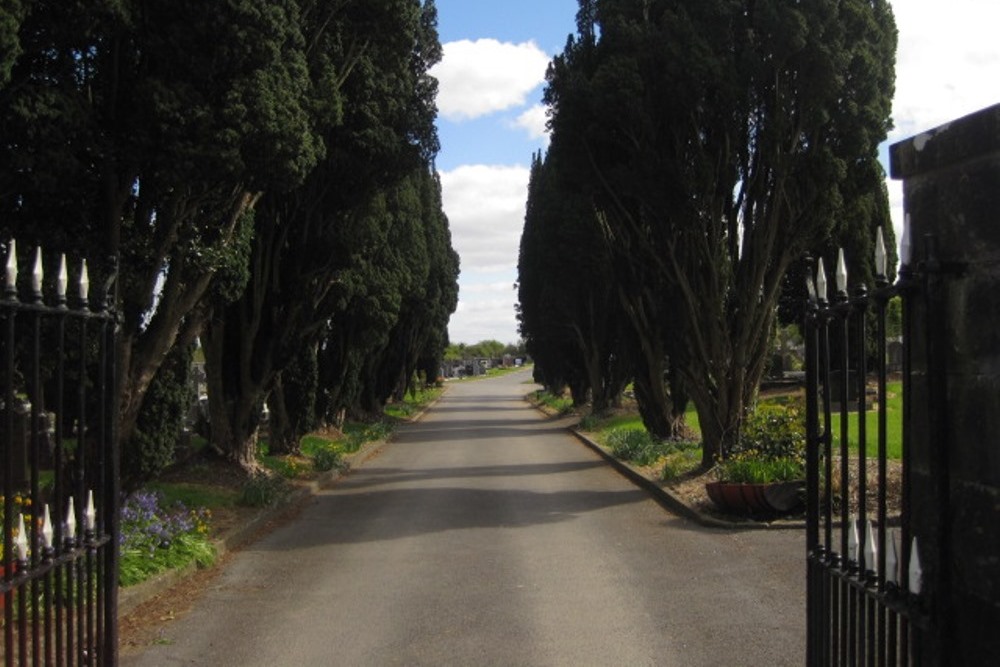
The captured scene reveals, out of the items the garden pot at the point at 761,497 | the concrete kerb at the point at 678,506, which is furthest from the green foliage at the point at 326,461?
the garden pot at the point at 761,497

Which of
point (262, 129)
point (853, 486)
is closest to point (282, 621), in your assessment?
point (262, 129)

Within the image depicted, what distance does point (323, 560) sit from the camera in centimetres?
1108

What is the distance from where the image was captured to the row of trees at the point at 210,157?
30.1 ft

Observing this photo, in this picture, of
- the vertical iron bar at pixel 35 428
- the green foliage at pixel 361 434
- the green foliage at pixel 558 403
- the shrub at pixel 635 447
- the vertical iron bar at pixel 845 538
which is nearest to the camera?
the vertical iron bar at pixel 35 428

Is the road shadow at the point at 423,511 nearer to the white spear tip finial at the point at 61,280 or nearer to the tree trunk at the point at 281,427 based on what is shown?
the tree trunk at the point at 281,427

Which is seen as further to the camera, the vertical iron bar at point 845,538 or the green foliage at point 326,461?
the green foliage at point 326,461

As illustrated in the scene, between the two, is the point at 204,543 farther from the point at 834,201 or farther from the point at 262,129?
the point at 834,201

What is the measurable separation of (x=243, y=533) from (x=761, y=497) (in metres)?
6.24

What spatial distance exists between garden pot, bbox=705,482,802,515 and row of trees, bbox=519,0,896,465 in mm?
3763

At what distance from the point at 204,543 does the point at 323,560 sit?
4.06 ft

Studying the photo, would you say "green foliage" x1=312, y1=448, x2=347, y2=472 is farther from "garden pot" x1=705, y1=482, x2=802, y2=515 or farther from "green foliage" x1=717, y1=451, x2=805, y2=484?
"garden pot" x1=705, y1=482, x2=802, y2=515

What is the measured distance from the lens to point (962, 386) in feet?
11.0

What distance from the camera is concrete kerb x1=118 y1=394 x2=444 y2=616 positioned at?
8547 millimetres

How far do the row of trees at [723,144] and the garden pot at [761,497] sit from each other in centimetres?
376
